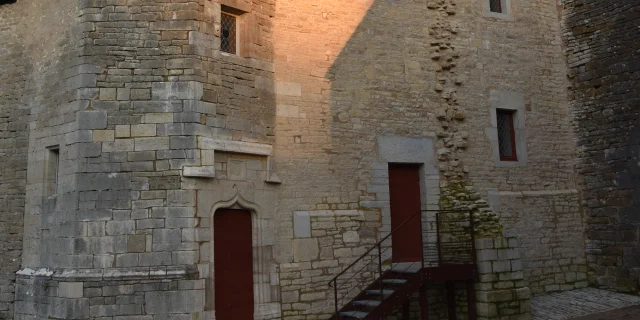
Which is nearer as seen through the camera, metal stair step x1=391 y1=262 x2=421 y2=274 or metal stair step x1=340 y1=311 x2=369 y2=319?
metal stair step x1=340 y1=311 x2=369 y2=319

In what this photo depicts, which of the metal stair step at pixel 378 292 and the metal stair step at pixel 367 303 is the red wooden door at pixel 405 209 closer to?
the metal stair step at pixel 378 292

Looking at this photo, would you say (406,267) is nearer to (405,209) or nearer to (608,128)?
(405,209)

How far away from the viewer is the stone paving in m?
10.1

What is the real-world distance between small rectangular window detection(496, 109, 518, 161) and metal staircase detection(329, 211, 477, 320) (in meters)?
2.21

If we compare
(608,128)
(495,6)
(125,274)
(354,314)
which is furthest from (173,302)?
(608,128)

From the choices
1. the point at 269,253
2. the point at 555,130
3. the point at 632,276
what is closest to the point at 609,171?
the point at 555,130

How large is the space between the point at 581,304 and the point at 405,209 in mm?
3852

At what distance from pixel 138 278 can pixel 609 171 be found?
9.43 metres

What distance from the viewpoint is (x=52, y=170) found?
8.67 metres

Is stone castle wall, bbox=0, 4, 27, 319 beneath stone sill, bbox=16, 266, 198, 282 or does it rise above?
above

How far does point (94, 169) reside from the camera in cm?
791

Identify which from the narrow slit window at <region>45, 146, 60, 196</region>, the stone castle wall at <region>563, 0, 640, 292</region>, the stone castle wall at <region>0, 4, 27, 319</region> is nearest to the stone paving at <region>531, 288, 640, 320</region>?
the stone castle wall at <region>563, 0, 640, 292</region>

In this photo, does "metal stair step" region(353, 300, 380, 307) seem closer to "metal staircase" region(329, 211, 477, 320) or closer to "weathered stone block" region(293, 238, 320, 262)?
"metal staircase" region(329, 211, 477, 320)

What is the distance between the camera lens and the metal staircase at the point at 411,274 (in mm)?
8797
